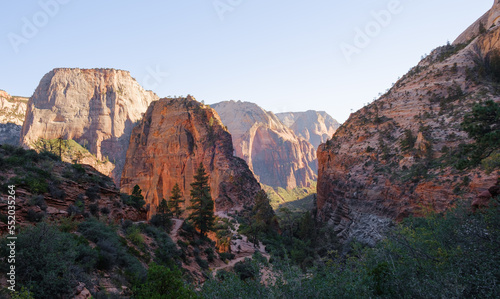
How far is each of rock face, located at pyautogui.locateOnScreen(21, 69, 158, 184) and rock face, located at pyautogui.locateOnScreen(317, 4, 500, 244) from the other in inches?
3766

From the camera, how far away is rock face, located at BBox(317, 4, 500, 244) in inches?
1195

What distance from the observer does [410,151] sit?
36938mm

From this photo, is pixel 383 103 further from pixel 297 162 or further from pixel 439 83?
pixel 297 162

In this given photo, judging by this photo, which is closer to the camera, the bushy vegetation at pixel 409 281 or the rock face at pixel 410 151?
the bushy vegetation at pixel 409 281

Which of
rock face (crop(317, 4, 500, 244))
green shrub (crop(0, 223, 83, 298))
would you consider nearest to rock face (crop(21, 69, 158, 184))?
rock face (crop(317, 4, 500, 244))

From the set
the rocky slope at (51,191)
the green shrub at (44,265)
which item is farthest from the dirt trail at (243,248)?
the green shrub at (44,265)

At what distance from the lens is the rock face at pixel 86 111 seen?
11206 cm

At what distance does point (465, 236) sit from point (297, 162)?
177 m

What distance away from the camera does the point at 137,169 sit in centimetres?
7538

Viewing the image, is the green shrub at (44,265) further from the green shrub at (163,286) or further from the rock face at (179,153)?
the rock face at (179,153)

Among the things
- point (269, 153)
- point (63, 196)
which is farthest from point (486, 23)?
point (269, 153)

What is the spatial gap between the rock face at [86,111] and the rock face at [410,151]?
3766 inches

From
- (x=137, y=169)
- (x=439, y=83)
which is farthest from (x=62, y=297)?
(x=137, y=169)

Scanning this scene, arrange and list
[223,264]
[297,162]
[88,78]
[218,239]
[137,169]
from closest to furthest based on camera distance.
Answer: [223,264] < [218,239] < [137,169] < [88,78] < [297,162]
